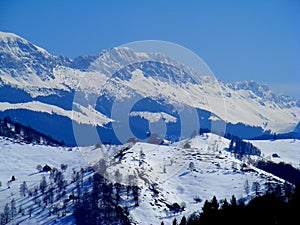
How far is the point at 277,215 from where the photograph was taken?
93.9 metres

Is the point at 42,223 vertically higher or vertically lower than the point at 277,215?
lower

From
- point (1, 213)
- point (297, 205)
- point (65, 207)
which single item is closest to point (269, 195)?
point (297, 205)

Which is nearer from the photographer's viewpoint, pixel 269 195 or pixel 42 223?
pixel 269 195

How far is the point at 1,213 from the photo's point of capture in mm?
197125

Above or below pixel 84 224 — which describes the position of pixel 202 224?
above

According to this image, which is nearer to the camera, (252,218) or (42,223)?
(252,218)

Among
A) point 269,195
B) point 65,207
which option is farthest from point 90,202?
point 269,195

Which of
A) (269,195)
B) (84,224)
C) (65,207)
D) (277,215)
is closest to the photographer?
(277,215)

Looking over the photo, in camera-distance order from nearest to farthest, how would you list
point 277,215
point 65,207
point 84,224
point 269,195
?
point 277,215 → point 269,195 → point 84,224 → point 65,207

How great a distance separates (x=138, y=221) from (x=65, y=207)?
26513 millimetres

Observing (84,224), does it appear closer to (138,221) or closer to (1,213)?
(138,221)

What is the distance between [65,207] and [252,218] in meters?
113

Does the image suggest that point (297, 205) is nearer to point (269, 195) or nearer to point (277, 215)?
point (277, 215)

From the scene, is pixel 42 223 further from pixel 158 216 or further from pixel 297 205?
pixel 297 205
